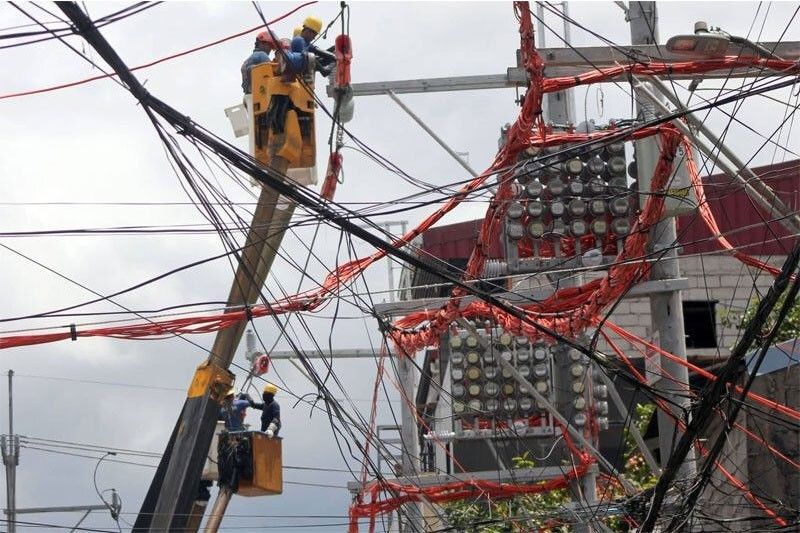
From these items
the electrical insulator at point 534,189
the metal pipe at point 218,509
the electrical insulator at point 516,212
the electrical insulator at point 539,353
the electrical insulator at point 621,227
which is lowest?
the metal pipe at point 218,509

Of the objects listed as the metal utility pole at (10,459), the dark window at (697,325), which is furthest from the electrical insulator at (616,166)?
the dark window at (697,325)

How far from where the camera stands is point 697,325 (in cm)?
3347

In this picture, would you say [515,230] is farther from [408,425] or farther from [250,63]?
[250,63]

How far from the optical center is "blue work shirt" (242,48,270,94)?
42.8ft

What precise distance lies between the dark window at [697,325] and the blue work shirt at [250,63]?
21258 millimetres

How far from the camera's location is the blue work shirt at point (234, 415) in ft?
45.5

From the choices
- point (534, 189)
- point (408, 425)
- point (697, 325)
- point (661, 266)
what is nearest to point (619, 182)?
point (534, 189)

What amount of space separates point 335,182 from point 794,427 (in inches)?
212

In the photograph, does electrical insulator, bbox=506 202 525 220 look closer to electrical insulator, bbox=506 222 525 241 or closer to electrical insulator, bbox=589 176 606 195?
electrical insulator, bbox=506 222 525 241

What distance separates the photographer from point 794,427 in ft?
50.5

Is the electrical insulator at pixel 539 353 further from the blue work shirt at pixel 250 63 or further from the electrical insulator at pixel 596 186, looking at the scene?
the blue work shirt at pixel 250 63

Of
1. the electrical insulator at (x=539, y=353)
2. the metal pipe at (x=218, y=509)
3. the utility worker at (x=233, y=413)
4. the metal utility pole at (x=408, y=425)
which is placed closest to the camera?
the metal pipe at (x=218, y=509)

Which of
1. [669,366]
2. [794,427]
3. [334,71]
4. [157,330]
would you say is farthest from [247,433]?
[794,427]

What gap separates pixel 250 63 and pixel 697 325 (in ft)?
72.1
